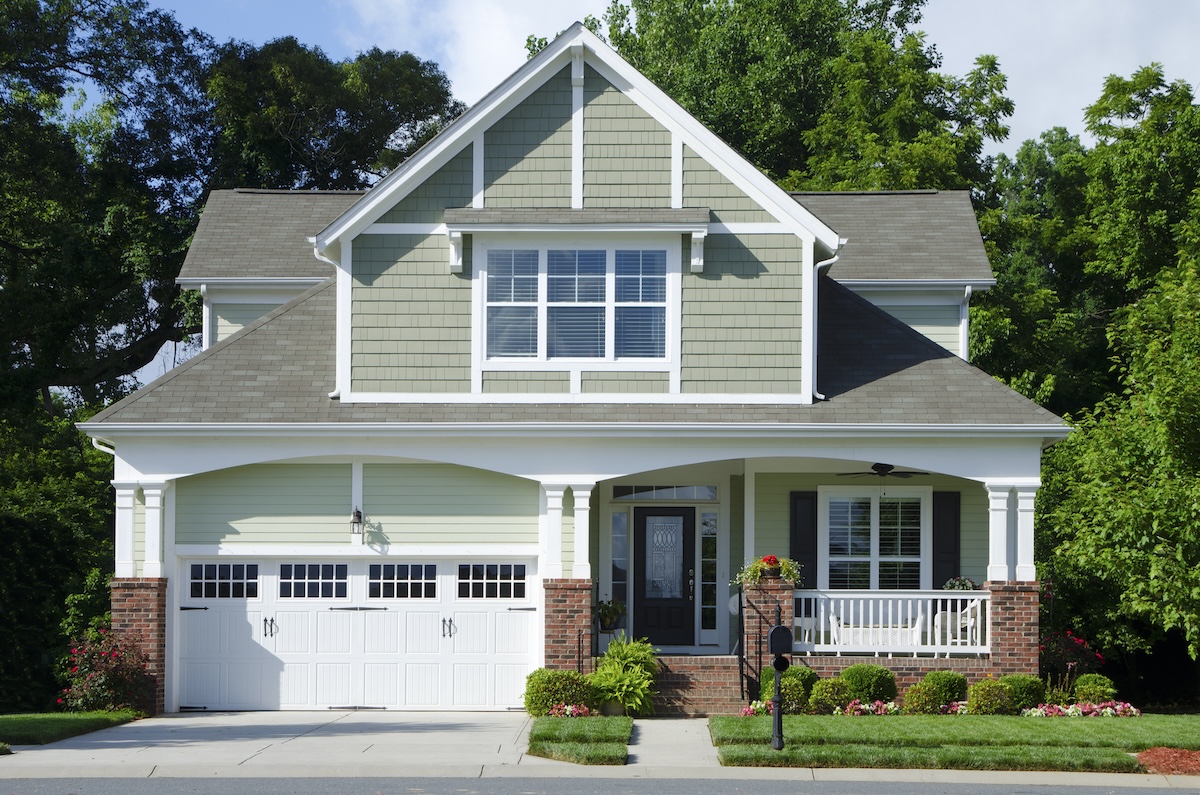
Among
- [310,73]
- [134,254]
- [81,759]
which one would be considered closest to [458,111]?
[310,73]

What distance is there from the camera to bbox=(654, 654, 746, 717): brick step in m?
17.8

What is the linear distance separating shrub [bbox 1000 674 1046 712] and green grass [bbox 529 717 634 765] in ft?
16.5

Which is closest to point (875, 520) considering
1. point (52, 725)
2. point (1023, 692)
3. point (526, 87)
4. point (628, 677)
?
point (1023, 692)

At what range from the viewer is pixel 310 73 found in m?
38.6

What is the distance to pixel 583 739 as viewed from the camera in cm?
1474

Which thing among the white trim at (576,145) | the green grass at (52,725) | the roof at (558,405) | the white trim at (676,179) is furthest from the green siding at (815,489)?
the green grass at (52,725)

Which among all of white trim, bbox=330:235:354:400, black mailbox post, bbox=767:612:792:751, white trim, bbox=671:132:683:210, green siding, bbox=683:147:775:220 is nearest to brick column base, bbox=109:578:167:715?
white trim, bbox=330:235:354:400

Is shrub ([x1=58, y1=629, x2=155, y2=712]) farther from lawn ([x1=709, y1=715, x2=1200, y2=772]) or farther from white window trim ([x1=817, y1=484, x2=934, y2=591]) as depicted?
white window trim ([x1=817, y1=484, x2=934, y2=591])

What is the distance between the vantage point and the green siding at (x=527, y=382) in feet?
61.6

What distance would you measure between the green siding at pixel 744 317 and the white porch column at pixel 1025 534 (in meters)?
3.40

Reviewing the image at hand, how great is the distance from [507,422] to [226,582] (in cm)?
458

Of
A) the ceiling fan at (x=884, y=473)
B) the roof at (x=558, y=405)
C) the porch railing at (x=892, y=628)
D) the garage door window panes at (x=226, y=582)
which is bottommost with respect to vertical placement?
the porch railing at (x=892, y=628)

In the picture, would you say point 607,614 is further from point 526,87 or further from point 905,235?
point 905,235

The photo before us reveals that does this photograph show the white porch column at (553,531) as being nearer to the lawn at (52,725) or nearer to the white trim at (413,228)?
the white trim at (413,228)
